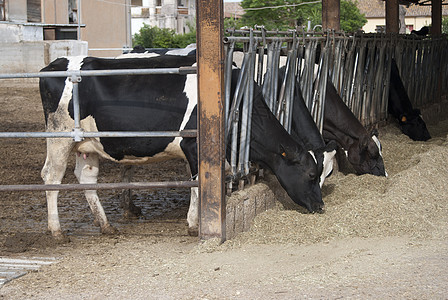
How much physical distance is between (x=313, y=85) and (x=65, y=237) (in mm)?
3409

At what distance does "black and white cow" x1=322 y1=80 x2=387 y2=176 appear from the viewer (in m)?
7.99

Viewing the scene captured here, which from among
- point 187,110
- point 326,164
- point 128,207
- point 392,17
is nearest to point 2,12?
point 392,17

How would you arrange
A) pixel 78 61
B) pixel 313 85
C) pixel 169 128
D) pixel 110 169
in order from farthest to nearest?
1. pixel 110 169
2. pixel 313 85
3. pixel 78 61
4. pixel 169 128

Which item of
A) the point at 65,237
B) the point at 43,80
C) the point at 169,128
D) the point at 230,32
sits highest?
the point at 230,32

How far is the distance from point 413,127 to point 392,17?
2481 millimetres

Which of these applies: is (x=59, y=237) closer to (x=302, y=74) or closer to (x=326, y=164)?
(x=326, y=164)

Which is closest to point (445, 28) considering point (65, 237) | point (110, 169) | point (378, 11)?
point (378, 11)

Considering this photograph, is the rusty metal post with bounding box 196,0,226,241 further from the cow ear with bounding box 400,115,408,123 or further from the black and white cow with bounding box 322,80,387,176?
the cow ear with bounding box 400,115,408,123

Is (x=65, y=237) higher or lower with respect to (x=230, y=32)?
lower

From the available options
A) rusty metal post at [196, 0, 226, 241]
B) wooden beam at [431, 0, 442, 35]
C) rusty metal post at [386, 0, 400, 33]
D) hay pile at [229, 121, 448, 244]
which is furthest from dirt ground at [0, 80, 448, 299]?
wooden beam at [431, 0, 442, 35]

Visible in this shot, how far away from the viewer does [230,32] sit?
19.5 ft

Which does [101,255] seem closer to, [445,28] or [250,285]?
[250,285]

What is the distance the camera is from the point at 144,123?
655 centimetres

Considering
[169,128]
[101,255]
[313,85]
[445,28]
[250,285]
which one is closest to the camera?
[250,285]
